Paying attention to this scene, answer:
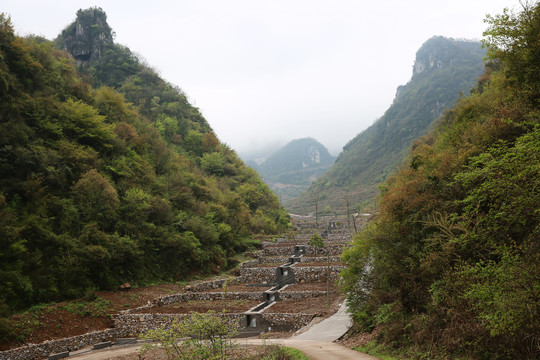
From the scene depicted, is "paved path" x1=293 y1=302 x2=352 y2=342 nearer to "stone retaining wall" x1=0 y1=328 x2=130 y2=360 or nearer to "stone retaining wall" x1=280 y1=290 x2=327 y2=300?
"stone retaining wall" x1=280 y1=290 x2=327 y2=300

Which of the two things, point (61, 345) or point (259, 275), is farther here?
point (259, 275)

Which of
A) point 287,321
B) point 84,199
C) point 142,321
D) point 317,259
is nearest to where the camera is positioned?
point 287,321

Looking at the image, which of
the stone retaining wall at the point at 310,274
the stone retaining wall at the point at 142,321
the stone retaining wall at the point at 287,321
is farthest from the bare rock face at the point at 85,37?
the stone retaining wall at the point at 287,321

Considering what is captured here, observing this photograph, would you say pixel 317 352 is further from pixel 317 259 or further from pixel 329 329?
pixel 317 259

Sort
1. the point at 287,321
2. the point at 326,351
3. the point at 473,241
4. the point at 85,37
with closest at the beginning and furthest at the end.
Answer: the point at 473,241
the point at 326,351
the point at 287,321
the point at 85,37

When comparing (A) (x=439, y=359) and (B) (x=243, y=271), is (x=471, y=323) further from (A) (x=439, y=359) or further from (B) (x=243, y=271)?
(B) (x=243, y=271)

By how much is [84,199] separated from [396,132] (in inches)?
5157

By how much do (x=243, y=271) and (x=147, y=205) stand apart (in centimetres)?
1080

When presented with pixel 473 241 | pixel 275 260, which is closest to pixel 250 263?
pixel 275 260

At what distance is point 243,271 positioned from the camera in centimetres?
2958

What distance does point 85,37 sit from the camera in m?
65.8

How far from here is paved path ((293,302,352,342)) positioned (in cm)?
1293

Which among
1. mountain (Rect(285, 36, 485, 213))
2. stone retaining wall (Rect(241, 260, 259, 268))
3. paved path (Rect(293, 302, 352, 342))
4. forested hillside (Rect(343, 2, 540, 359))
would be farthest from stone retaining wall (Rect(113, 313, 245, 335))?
mountain (Rect(285, 36, 485, 213))

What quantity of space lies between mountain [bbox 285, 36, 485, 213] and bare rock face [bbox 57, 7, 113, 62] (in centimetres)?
7292
